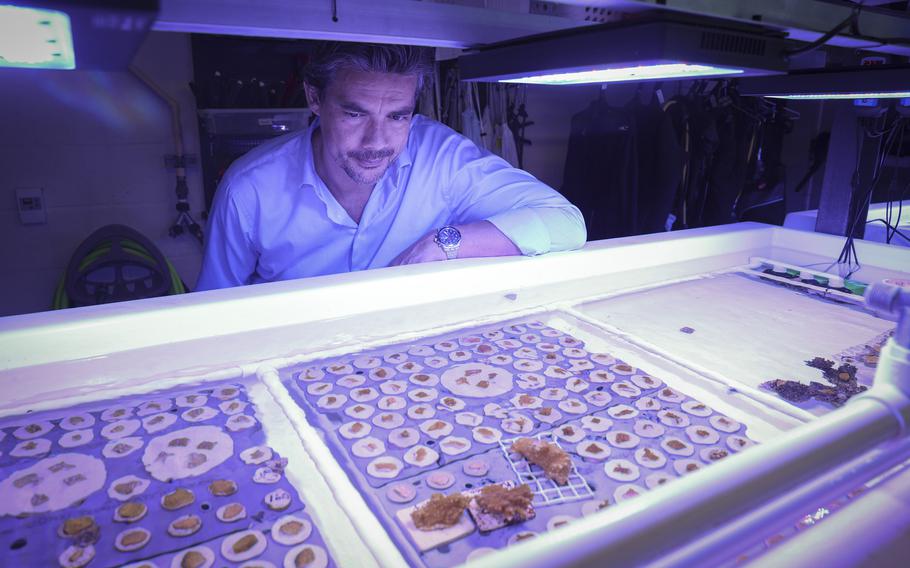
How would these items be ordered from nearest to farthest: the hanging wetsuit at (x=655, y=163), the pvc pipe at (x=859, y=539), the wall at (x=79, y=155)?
the pvc pipe at (x=859, y=539), the wall at (x=79, y=155), the hanging wetsuit at (x=655, y=163)

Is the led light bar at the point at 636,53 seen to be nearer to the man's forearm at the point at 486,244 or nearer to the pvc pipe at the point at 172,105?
the man's forearm at the point at 486,244

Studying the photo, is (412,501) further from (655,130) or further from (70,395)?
(655,130)

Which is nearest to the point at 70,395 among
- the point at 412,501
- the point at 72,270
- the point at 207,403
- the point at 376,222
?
the point at 207,403

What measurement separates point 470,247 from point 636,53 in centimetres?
89

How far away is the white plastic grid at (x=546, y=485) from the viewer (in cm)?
83

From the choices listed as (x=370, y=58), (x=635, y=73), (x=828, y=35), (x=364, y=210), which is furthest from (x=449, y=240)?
(x=828, y=35)

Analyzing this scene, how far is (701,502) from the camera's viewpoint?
1.63 ft

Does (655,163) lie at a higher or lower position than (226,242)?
higher

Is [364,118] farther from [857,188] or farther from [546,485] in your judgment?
[857,188]

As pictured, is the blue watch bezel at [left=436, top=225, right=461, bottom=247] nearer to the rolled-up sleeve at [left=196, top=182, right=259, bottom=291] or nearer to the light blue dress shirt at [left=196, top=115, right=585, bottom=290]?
the light blue dress shirt at [left=196, top=115, right=585, bottom=290]

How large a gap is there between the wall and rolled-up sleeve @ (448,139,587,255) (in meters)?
2.00

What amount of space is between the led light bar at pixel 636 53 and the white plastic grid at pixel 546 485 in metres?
0.64

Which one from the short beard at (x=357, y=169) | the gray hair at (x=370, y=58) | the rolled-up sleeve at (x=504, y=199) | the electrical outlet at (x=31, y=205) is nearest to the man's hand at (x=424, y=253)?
the rolled-up sleeve at (x=504, y=199)

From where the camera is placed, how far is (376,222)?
197cm
